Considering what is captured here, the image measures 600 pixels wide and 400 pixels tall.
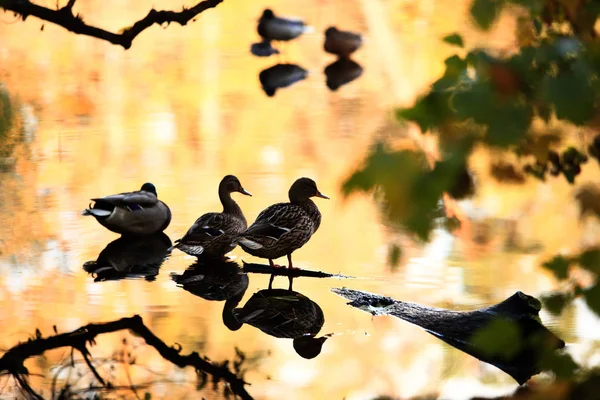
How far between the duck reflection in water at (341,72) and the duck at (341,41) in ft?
0.55

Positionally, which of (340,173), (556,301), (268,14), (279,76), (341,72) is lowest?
(556,301)

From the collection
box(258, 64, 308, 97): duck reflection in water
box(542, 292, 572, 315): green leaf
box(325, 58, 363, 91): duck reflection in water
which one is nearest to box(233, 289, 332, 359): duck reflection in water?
box(542, 292, 572, 315): green leaf

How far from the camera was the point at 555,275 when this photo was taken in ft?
6.34

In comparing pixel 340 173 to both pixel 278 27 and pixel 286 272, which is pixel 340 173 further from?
pixel 278 27

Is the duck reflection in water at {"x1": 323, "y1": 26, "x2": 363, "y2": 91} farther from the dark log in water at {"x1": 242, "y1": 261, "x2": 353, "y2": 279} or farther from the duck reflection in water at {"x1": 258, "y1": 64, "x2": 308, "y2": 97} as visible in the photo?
the dark log in water at {"x1": 242, "y1": 261, "x2": 353, "y2": 279}

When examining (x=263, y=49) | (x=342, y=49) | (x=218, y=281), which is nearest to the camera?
(x=218, y=281)

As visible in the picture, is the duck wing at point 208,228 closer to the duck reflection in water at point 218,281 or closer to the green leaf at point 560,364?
the duck reflection in water at point 218,281

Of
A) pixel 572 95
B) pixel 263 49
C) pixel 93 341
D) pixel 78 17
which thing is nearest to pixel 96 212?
pixel 93 341

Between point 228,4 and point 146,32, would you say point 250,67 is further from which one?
point 228,4

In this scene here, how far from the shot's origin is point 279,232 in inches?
230

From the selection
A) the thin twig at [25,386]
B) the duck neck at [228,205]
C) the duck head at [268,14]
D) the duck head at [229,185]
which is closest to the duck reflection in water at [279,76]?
the duck head at [268,14]

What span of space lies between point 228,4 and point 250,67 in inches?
234

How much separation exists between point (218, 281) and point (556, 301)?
390 cm

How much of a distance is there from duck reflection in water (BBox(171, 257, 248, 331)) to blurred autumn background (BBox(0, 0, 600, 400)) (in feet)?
0.30
